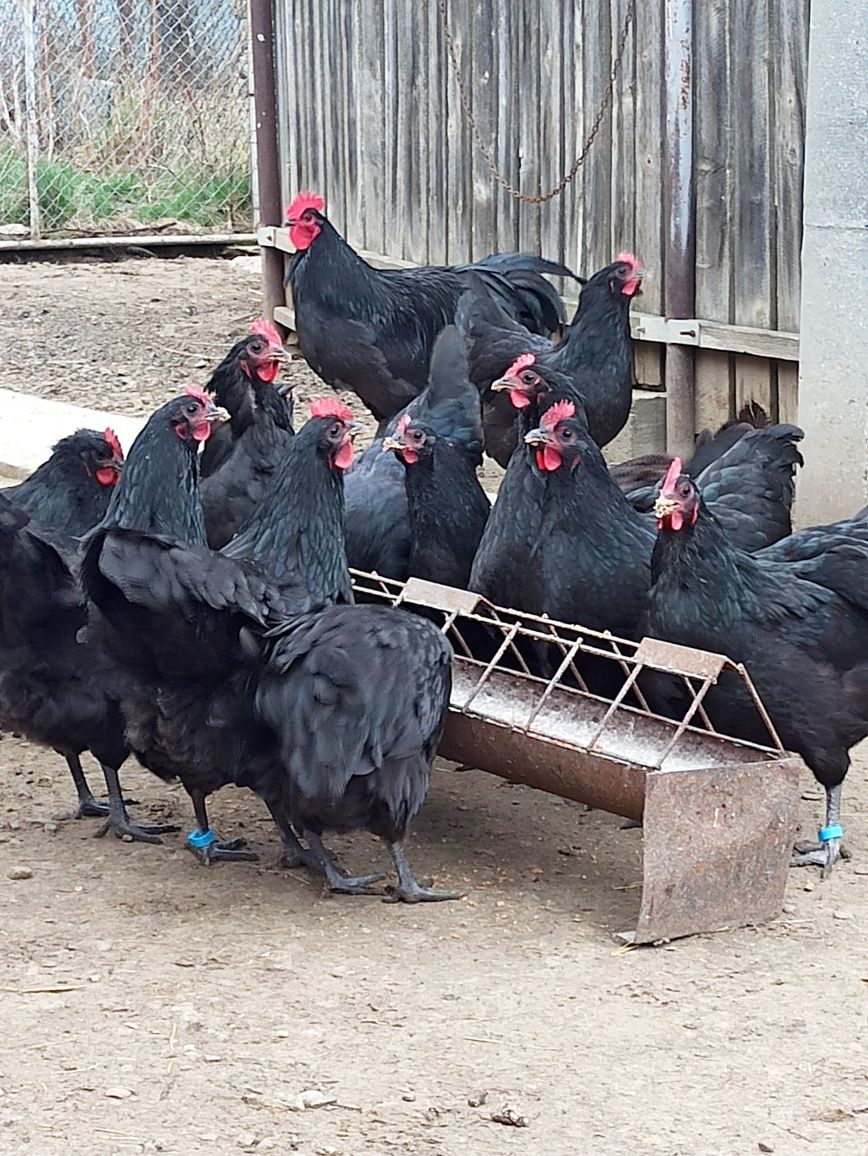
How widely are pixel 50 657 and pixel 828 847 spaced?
2.23m

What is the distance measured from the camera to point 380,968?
157 inches

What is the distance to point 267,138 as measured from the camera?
11.9 metres

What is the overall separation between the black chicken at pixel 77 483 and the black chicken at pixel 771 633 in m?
1.84

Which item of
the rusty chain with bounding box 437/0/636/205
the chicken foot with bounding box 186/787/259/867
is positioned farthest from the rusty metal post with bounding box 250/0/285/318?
the chicken foot with bounding box 186/787/259/867

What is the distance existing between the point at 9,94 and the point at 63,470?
11917 mm

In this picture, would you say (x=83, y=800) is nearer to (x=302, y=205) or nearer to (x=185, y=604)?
(x=185, y=604)

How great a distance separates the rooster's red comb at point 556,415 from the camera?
4895 mm

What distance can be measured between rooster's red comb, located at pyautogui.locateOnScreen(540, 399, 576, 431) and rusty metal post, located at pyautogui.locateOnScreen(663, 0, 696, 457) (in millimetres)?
3190

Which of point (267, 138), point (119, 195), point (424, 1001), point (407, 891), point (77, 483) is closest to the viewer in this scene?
point (424, 1001)

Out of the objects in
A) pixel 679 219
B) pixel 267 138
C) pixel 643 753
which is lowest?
pixel 643 753

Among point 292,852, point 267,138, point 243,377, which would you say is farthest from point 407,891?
point 267,138

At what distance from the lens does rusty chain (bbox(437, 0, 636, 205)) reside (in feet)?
26.5

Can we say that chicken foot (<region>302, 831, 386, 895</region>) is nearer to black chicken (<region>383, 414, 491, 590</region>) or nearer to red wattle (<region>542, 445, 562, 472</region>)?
black chicken (<region>383, 414, 491, 590</region>)

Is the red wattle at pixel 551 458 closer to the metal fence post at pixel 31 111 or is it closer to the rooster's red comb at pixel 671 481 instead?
the rooster's red comb at pixel 671 481
